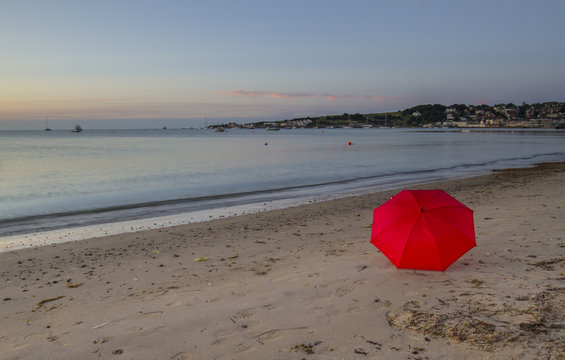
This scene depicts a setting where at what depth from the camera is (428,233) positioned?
5.30 metres

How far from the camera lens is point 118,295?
5.67m

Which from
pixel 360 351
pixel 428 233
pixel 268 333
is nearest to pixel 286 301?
pixel 268 333

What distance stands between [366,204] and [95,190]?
15.5 meters

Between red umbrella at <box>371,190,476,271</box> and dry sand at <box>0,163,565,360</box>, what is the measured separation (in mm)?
278

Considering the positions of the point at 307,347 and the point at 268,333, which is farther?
the point at 268,333

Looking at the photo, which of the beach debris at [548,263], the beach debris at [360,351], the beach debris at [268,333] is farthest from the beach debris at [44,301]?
Answer: the beach debris at [548,263]

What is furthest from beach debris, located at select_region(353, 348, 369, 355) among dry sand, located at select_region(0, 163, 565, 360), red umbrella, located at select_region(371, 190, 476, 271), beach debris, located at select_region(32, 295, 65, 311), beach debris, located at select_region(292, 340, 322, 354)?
beach debris, located at select_region(32, 295, 65, 311)

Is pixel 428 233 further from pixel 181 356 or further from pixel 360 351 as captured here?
pixel 181 356

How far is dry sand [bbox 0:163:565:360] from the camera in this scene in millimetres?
3797

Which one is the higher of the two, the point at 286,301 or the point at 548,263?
the point at 548,263

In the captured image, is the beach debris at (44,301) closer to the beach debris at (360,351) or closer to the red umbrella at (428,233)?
the beach debris at (360,351)

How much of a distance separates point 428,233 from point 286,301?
81.4 inches

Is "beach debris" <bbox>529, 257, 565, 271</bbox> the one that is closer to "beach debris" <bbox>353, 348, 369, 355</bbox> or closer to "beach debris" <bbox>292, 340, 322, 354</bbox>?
"beach debris" <bbox>353, 348, 369, 355</bbox>

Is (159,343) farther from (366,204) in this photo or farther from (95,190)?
(95,190)
